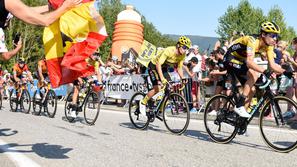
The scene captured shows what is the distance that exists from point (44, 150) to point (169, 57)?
360 cm

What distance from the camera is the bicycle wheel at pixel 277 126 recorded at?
6508 millimetres

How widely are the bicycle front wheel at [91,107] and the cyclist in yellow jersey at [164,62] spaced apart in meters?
1.53

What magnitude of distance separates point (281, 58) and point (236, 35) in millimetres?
1774

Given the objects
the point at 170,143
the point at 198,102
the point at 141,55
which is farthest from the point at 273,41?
the point at 141,55

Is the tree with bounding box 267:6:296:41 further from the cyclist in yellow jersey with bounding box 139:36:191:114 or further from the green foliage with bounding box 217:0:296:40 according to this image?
the cyclist in yellow jersey with bounding box 139:36:191:114

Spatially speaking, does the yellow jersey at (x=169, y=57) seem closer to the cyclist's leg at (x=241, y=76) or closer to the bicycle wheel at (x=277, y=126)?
the cyclist's leg at (x=241, y=76)

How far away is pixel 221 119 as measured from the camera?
24.7 feet

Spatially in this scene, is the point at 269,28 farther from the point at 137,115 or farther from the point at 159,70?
the point at 137,115

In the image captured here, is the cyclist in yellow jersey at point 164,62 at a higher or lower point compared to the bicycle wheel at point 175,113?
higher

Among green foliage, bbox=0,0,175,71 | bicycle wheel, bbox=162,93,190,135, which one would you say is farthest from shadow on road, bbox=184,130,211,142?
green foliage, bbox=0,0,175,71

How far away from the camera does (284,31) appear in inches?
2255

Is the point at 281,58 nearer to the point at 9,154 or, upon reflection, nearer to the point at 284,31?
the point at 9,154

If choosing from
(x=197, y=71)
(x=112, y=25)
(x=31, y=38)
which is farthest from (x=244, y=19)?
(x=197, y=71)

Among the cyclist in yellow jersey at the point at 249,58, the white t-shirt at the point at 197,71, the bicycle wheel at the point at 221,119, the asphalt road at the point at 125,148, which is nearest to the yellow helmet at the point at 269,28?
the cyclist in yellow jersey at the point at 249,58
